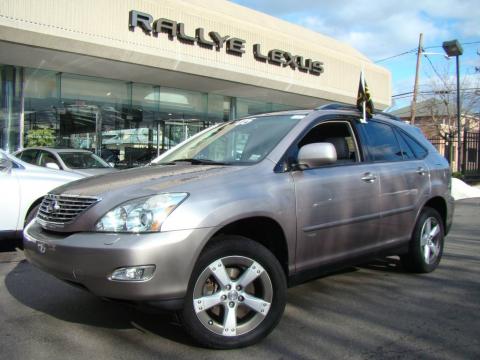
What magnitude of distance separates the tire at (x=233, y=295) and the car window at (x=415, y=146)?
2670 millimetres

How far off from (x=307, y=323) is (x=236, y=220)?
1160 millimetres

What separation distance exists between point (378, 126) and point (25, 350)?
12.6 feet

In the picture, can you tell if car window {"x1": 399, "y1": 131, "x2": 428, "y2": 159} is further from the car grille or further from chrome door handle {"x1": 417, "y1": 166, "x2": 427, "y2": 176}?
the car grille

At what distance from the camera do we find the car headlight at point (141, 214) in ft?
10.6

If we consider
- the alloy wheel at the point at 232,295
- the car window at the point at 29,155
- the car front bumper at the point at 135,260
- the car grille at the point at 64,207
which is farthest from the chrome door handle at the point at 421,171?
the car window at the point at 29,155

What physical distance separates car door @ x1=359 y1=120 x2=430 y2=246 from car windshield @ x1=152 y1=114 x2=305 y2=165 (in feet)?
3.36

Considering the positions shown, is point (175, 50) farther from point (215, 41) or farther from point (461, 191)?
point (461, 191)

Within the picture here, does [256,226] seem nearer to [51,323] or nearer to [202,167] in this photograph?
[202,167]

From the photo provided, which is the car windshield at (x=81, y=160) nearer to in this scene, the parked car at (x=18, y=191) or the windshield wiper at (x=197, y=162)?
the parked car at (x=18, y=191)

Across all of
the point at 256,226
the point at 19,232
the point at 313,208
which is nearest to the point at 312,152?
the point at 313,208

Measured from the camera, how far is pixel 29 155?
35.3 ft

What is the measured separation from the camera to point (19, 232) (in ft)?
21.2

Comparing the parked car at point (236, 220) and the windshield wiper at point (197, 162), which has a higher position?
the windshield wiper at point (197, 162)

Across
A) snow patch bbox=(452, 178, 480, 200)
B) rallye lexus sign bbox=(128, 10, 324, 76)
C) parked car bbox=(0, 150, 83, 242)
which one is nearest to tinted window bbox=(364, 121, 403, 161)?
parked car bbox=(0, 150, 83, 242)
